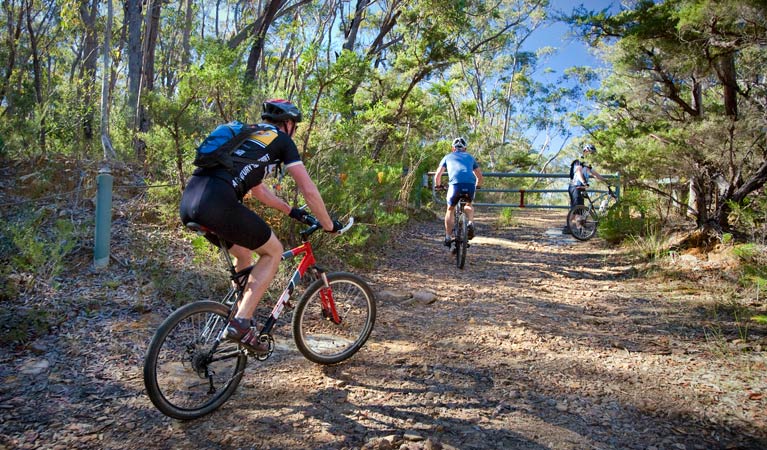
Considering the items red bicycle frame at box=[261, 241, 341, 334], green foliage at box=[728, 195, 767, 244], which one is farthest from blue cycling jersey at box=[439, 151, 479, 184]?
red bicycle frame at box=[261, 241, 341, 334]

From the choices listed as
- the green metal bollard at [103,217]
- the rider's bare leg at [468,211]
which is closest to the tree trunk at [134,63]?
the green metal bollard at [103,217]

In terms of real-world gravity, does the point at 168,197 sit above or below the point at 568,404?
above

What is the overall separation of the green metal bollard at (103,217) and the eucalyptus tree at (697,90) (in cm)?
667

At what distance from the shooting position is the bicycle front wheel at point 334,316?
3613mm

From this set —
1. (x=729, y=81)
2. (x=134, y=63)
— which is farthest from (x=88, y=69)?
(x=729, y=81)

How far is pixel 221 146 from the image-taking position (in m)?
2.87

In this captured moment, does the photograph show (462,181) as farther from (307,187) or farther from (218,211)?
(218,211)

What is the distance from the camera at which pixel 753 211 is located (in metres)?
6.10

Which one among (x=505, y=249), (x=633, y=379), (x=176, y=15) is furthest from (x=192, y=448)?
(x=176, y=15)

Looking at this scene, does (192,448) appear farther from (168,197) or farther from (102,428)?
(168,197)

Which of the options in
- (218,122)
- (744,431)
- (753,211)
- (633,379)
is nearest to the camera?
(744,431)

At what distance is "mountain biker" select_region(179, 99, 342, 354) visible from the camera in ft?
9.27

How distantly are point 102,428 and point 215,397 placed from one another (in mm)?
606

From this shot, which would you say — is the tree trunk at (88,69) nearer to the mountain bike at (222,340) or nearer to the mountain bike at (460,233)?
the mountain bike at (460,233)
